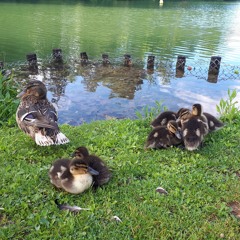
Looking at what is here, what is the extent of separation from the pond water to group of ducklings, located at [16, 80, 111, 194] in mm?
3775

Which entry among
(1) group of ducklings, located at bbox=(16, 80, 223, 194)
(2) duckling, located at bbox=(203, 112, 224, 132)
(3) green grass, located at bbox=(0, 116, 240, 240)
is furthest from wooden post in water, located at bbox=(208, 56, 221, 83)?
(3) green grass, located at bbox=(0, 116, 240, 240)

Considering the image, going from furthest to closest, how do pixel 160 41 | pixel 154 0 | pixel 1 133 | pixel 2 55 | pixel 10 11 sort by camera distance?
1. pixel 154 0
2. pixel 10 11
3. pixel 160 41
4. pixel 2 55
5. pixel 1 133

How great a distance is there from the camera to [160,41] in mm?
21984

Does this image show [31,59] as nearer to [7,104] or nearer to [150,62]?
[150,62]

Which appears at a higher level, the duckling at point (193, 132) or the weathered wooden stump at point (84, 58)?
the duckling at point (193, 132)

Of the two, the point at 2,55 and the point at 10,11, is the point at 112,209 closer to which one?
the point at 2,55

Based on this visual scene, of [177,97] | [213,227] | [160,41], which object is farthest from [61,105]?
[160,41]

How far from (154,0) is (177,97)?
47042 mm

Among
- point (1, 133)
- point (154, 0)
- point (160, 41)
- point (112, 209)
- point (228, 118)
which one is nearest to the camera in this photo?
point (112, 209)

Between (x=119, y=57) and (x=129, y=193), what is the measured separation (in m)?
13.8

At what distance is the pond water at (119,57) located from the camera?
11334 mm

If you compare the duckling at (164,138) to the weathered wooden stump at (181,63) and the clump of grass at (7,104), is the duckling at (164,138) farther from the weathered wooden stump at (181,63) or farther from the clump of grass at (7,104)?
the weathered wooden stump at (181,63)

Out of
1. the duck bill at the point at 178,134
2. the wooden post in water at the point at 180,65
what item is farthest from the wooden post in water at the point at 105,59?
the duck bill at the point at 178,134

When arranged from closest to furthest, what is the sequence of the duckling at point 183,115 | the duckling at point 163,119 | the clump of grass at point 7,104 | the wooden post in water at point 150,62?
the duckling at point 183,115, the duckling at point 163,119, the clump of grass at point 7,104, the wooden post in water at point 150,62
